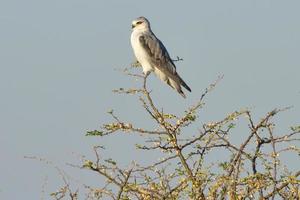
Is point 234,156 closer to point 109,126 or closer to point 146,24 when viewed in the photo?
point 109,126

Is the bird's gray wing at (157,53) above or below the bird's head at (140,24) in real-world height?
below

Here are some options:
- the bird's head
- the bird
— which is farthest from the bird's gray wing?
the bird's head

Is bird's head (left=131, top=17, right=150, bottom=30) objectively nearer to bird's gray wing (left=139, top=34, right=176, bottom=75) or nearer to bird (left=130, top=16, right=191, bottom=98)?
bird (left=130, top=16, right=191, bottom=98)

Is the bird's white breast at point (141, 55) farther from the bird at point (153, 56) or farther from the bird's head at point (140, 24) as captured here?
the bird's head at point (140, 24)

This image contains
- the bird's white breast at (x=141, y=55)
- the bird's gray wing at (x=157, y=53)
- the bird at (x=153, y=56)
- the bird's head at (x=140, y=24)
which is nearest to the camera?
the bird at (x=153, y=56)

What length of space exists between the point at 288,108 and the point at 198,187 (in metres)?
0.94

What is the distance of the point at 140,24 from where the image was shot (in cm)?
1299

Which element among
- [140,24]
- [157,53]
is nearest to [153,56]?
[157,53]

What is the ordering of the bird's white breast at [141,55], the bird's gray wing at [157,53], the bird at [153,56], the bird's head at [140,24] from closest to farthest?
1. the bird at [153,56]
2. the bird's white breast at [141,55]
3. the bird's gray wing at [157,53]
4. the bird's head at [140,24]

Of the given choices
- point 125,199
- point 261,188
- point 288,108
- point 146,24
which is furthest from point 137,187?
point 146,24

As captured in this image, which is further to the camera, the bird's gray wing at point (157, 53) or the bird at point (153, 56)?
the bird's gray wing at point (157, 53)

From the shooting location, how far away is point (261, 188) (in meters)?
5.29

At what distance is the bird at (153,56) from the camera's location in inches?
461


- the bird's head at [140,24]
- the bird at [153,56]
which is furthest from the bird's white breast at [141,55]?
the bird's head at [140,24]
